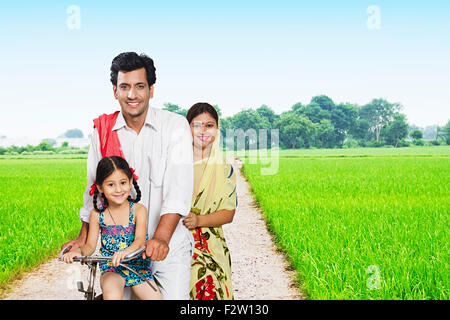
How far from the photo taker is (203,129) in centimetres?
313

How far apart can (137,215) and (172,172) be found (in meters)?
0.31

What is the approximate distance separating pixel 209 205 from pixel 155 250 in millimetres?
1102

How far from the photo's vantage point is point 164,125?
→ 2.47 meters

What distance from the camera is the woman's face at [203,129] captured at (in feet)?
10.3

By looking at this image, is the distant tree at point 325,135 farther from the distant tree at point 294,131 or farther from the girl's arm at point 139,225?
the girl's arm at point 139,225

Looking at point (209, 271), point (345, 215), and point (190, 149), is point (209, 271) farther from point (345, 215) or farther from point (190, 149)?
point (345, 215)

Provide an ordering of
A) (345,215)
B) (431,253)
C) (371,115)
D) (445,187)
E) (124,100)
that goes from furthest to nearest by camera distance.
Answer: (371,115), (445,187), (345,215), (431,253), (124,100)

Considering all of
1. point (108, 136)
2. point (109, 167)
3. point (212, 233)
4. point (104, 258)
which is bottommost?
point (212, 233)

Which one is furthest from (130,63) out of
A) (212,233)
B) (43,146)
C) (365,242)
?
(43,146)

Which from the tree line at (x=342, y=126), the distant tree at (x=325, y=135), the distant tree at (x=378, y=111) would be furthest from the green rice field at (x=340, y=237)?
the distant tree at (x=378, y=111)

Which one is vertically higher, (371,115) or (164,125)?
(371,115)

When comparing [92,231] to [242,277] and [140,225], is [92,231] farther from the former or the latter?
[242,277]

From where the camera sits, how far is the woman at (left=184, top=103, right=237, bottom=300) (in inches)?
119

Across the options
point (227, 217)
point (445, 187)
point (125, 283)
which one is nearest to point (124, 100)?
point (125, 283)
